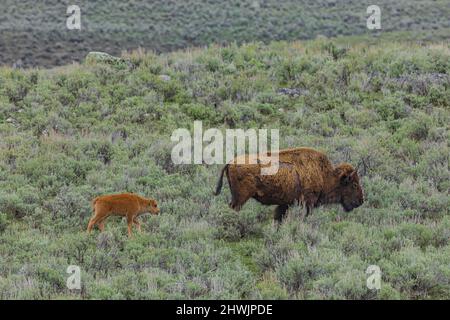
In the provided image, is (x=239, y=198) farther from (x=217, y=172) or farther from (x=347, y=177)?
(x=217, y=172)

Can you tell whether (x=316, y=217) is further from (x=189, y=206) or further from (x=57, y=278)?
(x=57, y=278)

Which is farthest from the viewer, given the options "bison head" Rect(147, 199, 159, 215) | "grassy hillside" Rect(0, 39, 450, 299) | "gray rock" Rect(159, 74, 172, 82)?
"gray rock" Rect(159, 74, 172, 82)

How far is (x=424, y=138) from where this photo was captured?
49.3 feet

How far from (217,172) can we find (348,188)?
2.89 m

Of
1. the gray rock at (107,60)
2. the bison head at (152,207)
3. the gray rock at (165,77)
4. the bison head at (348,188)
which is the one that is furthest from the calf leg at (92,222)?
the gray rock at (107,60)

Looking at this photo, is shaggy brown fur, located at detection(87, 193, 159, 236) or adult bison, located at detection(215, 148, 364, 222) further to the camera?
adult bison, located at detection(215, 148, 364, 222)

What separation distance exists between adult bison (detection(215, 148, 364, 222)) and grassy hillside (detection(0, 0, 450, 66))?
25.8 m

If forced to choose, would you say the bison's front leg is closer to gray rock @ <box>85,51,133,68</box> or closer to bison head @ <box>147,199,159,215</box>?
bison head @ <box>147,199,159,215</box>

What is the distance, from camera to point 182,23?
42406mm

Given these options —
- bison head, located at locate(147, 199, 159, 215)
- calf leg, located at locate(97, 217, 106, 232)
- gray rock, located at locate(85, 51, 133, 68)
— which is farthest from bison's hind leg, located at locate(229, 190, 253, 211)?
gray rock, located at locate(85, 51, 133, 68)

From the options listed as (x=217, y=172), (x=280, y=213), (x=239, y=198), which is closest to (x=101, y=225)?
(x=239, y=198)

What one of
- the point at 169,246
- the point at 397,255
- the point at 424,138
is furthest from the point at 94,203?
the point at 424,138

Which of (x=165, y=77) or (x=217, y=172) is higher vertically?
(x=165, y=77)

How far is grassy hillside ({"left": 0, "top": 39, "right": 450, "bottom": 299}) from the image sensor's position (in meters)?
8.55
